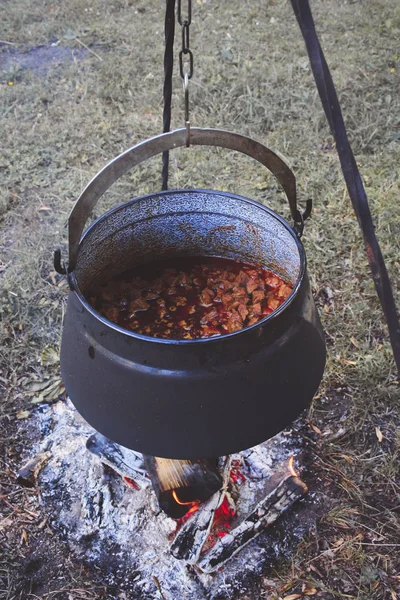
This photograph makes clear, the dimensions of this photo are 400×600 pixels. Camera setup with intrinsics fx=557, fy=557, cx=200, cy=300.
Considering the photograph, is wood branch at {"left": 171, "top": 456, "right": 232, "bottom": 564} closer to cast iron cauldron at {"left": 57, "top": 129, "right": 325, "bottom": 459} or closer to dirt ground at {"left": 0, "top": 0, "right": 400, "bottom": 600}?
dirt ground at {"left": 0, "top": 0, "right": 400, "bottom": 600}

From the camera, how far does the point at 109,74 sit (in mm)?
4984

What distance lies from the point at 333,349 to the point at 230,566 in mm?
1195

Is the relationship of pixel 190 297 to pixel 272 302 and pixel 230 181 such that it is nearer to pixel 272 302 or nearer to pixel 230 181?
pixel 272 302

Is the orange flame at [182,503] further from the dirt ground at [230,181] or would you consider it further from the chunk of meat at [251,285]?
the chunk of meat at [251,285]

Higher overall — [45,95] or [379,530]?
[45,95]

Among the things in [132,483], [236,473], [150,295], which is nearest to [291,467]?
[236,473]

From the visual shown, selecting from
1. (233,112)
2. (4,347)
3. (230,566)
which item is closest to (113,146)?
(233,112)

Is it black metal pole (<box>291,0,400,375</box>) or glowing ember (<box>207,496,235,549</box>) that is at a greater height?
black metal pole (<box>291,0,400,375</box>)

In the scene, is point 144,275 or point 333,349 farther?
point 333,349

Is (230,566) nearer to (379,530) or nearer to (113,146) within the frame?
(379,530)

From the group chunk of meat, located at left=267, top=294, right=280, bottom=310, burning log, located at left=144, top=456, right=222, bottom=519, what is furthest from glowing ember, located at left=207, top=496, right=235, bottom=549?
chunk of meat, located at left=267, top=294, right=280, bottom=310

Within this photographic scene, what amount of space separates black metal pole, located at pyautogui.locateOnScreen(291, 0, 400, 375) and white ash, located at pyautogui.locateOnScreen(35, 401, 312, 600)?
102 cm

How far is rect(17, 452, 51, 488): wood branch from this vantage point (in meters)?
2.33

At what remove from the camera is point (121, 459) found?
2248 millimetres
